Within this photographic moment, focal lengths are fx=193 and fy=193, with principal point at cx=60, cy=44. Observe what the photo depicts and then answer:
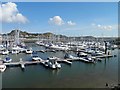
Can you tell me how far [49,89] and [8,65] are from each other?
281 inches

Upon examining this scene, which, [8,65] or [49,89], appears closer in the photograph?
[49,89]

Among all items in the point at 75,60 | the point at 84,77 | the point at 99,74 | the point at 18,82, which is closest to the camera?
the point at 18,82

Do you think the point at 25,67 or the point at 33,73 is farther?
the point at 25,67

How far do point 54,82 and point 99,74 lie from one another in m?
3.89

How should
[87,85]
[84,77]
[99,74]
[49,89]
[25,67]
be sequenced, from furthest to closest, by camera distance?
[25,67]
[99,74]
[84,77]
[87,85]
[49,89]

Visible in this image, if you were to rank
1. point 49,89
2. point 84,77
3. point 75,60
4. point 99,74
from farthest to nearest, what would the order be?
point 75,60 < point 99,74 < point 84,77 < point 49,89

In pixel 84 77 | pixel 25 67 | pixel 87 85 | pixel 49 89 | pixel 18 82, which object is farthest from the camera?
pixel 25 67

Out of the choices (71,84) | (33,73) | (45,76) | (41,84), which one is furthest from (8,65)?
(71,84)

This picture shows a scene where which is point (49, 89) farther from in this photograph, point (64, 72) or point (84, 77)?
point (64, 72)

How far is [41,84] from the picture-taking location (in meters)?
11.0

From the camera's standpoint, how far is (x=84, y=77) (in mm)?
12633

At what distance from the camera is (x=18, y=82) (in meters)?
11.5

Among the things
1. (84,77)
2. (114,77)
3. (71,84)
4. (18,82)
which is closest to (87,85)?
(71,84)

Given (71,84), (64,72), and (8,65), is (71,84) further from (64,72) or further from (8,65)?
(8,65)
